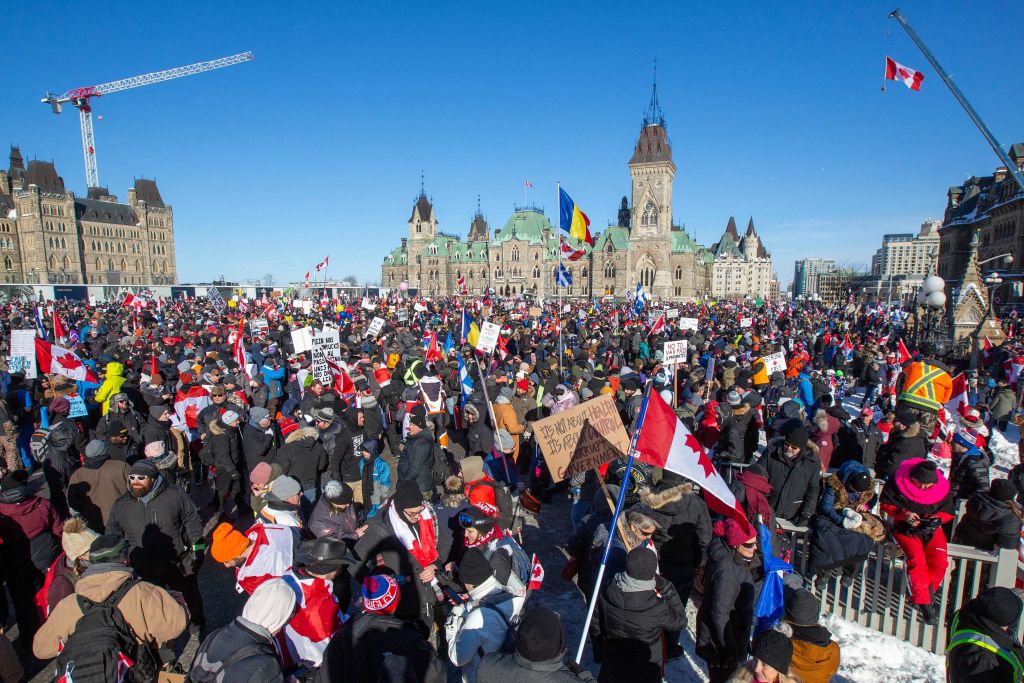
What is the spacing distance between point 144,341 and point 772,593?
54.2ft

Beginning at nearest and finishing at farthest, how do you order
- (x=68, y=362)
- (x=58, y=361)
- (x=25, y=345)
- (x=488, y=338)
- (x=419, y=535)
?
(x=419, y=535)
(x=58, y=361)
(x=68, y=362)
(x=25, y=345)
(x=488, y=338)

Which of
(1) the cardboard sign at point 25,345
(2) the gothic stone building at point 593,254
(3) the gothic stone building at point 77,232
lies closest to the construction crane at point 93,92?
(3) the gothic stone building at point 77,232

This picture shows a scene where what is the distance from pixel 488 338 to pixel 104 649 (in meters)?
8.26

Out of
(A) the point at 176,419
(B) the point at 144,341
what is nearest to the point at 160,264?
(B) the point at 144,341

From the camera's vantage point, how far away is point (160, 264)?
307 ft

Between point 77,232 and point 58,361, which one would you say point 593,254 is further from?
point 77,232

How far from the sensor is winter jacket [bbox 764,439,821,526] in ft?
15.8

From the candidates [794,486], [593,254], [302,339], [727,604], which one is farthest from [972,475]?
[593,254]

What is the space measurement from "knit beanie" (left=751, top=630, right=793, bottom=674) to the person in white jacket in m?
1.31

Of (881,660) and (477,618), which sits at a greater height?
(477,618)

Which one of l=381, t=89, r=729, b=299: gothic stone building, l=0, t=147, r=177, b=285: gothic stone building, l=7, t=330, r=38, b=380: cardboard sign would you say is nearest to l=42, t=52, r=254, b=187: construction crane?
l=0, t=147, r=177, b=285: gothic stone building

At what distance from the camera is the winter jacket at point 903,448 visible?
18.7 ft

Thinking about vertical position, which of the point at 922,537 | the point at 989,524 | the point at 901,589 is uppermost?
the point at 989,524

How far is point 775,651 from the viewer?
238 cm
